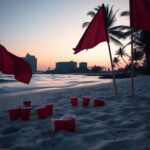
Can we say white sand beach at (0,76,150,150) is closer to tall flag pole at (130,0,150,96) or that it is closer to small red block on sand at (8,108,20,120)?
small red block on sand at (8,108,20,120)

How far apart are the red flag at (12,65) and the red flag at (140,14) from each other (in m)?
3.20

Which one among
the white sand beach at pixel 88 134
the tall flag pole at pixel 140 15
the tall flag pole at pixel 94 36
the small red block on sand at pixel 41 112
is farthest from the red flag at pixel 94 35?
the white sand beach at pixel 88 134

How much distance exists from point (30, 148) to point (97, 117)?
A: 1789mm

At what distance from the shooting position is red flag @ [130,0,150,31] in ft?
20.3

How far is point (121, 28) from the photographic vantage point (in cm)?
2908

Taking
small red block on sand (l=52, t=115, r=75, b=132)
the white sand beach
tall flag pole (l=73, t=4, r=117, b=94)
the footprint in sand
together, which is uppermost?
tall flag pole (l=73, t=4, r=117, b=94)

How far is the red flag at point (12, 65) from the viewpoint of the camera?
5109 mm

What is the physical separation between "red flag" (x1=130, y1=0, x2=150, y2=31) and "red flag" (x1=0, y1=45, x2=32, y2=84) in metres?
3.20

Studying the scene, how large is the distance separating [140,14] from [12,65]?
12.2 ft

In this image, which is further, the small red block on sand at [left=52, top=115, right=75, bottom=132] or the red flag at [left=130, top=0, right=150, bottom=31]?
the red flag at [left=130, top=0, right=150, bottom=31]

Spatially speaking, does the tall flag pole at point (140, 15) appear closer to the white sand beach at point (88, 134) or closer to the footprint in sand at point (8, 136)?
the white sand beach at point (88, 134)

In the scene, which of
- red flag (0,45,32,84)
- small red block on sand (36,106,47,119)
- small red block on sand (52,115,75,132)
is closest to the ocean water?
red flag (0,45,32,84)

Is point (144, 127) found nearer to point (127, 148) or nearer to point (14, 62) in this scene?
point (127, 148)

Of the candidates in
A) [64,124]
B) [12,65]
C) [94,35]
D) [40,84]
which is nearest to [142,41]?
[40,84]
